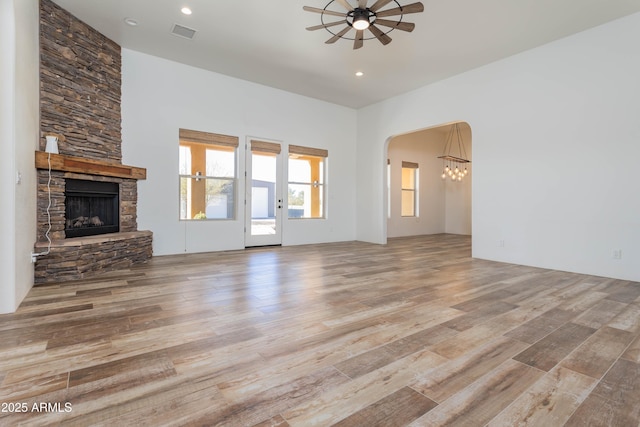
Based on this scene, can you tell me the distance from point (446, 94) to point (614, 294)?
4298 millimetres

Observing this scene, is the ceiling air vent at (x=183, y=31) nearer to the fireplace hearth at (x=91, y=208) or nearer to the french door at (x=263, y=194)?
the french door at (x=263, y=194)

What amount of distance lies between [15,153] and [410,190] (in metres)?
9.29

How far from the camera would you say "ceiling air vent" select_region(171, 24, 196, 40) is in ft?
14.7

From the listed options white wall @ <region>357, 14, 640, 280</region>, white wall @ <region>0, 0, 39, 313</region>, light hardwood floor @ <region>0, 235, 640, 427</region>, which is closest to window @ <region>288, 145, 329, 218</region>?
white wall @ <region>357, 14, 640, 280</region>

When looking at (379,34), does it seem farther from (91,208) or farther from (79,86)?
(91,208)

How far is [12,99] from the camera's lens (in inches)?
105

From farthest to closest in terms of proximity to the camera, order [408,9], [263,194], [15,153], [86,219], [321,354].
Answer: [263,194], [86,219], [408,9], [15,153], [321,354]

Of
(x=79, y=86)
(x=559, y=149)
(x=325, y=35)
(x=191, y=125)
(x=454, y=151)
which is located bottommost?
(x=559, y=149)

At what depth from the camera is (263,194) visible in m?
6.84

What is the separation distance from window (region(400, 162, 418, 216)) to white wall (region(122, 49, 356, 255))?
3.25 meters

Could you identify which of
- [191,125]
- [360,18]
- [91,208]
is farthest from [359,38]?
[91,208]

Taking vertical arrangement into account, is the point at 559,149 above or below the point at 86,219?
above

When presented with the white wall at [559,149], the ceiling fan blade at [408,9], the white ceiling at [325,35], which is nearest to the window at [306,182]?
the white ceiling at [325,35]

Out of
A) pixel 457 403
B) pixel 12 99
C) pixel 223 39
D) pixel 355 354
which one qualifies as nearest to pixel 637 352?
pixel 457 403
